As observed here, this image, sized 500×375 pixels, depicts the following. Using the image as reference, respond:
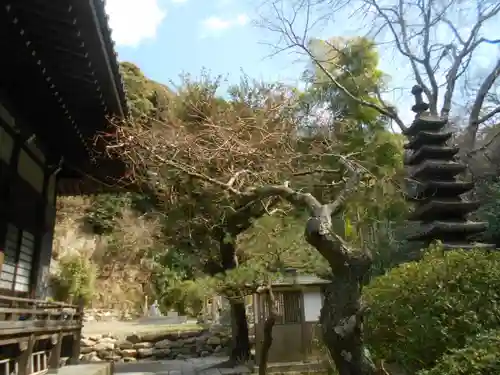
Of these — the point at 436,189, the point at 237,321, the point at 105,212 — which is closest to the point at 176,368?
the point at 237,321

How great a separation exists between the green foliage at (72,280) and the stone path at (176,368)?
3362 mm

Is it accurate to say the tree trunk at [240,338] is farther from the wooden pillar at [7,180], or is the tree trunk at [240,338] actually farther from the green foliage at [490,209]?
the wooden pillar at [7,180]

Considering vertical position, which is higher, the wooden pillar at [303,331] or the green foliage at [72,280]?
the green foliage at [72,280]

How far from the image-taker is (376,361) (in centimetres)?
534

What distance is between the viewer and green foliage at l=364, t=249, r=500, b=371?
13.7 feet

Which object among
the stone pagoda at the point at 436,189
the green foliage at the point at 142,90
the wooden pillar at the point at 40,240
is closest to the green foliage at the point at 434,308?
the stone pagoda at the point at 436,189

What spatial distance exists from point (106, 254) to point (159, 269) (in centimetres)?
291

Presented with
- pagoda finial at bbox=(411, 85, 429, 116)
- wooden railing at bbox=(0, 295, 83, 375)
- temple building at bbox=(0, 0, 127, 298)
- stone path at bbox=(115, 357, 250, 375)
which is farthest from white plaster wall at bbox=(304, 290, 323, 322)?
temple building at bbox=(0, 0, 127, 298)

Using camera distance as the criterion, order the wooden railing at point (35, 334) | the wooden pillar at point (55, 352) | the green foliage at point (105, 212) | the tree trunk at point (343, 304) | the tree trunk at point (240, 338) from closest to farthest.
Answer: the tree trunk at point (343, 304) < the wooden railing at point (35, 334) < the wooden pillar at point (55, 352) < the tree trunk at point (240, 338) < the green foliage at point (105, 212)

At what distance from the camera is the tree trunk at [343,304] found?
401 cm

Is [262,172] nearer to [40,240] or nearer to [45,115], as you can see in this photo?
[40,240]

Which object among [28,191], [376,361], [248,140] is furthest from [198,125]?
[376,361]

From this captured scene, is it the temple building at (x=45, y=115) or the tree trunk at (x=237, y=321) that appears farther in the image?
the tree trunk at (x=237, y=321)

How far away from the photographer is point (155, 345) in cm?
1529
